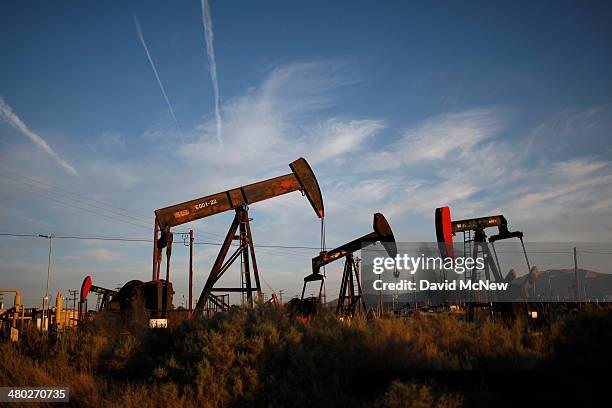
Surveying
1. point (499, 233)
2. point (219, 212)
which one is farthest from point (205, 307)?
point (499, 233)

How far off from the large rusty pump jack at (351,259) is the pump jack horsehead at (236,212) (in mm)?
4188

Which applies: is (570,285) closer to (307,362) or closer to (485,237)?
(485,237)

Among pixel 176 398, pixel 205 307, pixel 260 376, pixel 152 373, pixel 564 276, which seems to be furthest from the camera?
pixel 564 276

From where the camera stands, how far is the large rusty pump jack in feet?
68.6

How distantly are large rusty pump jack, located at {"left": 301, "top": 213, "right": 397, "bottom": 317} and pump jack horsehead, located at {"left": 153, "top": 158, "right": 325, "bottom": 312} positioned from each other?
13.7 feet

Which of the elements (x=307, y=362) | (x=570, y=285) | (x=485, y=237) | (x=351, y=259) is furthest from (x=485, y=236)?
(x=570, y=285)

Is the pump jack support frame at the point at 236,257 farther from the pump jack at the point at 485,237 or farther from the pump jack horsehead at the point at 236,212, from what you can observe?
the pump jack at the point at 485,237

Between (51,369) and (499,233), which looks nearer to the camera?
(51,369)

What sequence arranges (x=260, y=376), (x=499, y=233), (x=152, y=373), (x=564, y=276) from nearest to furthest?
(x=260, y=376) → (x=152, y=373) → (x=499, y=233) → (x=564, y=276)

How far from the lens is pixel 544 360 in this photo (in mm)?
5922

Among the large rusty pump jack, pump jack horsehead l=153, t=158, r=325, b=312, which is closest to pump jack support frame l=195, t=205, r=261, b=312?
pump jack horsehead l=153, t=158, r=325, b=312

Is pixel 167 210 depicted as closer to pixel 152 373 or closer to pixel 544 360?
pixel 152 373

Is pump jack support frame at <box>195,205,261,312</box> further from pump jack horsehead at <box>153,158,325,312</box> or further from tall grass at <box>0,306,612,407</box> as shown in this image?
tall grass at <box>0,306,612,407</box>

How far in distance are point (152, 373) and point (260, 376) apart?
5.73 ft
